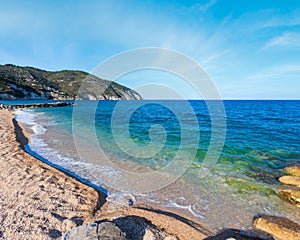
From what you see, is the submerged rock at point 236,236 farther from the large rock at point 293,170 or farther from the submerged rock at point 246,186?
the large rock at point 293,170

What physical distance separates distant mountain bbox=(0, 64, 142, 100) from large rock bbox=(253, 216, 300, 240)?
72.8 meters

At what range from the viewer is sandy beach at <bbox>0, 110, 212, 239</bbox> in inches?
154

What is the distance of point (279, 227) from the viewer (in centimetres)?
430

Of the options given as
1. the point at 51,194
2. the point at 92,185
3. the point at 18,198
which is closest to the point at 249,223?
the point at 92,185

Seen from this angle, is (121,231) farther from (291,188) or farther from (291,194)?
(291,188)

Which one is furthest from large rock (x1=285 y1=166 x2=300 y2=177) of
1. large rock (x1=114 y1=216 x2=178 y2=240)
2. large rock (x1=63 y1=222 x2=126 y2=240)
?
large rock (x1=63 y1=222 x2=126 y2=240)

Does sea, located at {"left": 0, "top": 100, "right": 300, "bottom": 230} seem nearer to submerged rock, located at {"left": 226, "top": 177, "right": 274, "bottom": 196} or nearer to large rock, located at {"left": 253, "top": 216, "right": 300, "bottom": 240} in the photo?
submerged rock, located at {"left": 226, "top": 177, "right": 274, "bottom": 196}

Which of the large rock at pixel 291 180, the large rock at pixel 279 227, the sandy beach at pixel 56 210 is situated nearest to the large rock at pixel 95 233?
the sandy beach at pixel 56 210

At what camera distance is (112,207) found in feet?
16.5

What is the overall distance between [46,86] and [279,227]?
13923 centimetres

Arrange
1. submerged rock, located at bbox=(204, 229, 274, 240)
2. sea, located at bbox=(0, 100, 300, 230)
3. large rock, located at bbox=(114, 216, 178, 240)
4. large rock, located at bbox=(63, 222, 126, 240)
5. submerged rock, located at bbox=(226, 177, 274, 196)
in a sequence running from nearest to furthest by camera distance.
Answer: large rock, located at bbox=(63, 222, 126, 240), large rock, located at bbox=(114, 216, 178, 240), submerged rock, located at bbox=(204, 229, 274, 240), sea, located at bbox=(0, 100, 300, 230), submerged rock, located at bbox=(226, 177, 274, 196)

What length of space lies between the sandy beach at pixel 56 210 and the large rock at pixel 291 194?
3.72 metres

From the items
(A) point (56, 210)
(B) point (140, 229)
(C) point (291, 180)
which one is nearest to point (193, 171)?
(C) point (291, 180)

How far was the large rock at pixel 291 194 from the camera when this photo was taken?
5738 mm
